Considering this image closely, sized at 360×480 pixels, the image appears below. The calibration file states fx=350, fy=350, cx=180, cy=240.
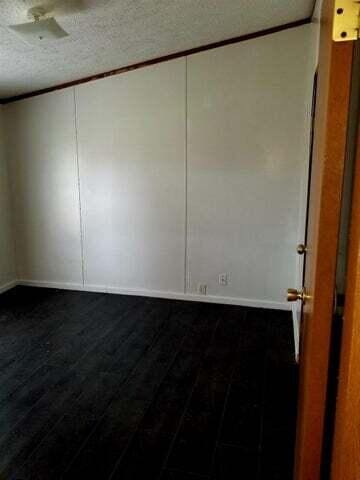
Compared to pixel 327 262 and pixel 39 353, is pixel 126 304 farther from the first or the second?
pixel 327 262

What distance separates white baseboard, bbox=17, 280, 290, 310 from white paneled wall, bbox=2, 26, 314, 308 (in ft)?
0.05

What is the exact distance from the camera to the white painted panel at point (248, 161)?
3.24 m

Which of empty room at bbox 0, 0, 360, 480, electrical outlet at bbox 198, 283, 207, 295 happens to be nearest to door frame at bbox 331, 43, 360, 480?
empty room at bbox 0, 0, 360, 480

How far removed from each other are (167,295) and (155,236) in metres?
0.68

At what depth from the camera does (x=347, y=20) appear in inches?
24.9

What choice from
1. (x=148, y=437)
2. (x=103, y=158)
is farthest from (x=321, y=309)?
(x=103, y=158)

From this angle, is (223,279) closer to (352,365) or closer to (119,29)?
(119,29)

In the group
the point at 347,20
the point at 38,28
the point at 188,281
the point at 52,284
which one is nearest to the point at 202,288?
the point at 188,281

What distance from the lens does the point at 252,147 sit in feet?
11.2

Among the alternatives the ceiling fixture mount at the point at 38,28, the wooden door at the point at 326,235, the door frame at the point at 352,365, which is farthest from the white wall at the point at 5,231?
the door frame at the point at 352,365

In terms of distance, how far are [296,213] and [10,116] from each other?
336cm

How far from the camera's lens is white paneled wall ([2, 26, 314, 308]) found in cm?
332

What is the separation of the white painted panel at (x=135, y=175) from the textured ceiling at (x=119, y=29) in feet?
0.93

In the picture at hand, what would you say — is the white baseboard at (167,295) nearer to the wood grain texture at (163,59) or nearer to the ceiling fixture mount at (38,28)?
the wood grain texture at (163,59)
